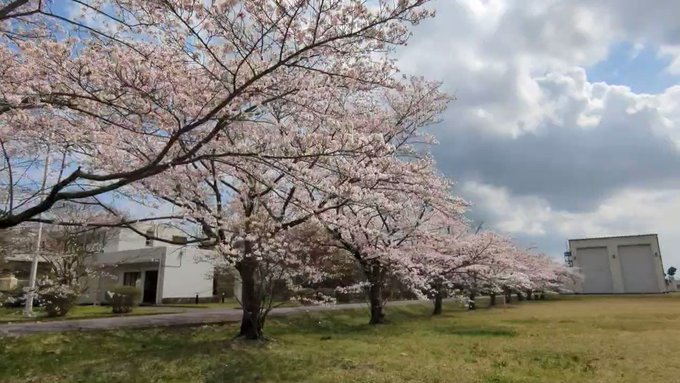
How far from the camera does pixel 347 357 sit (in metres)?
9.84

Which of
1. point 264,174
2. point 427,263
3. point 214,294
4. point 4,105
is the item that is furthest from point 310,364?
point 214,294

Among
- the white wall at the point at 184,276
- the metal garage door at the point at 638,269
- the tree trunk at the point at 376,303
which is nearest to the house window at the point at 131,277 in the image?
the white wall at the point at 184,276

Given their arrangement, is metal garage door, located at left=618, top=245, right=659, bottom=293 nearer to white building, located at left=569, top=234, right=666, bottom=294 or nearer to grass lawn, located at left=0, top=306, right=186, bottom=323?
white building, located at left=569, top=234, right=666, bottom=294

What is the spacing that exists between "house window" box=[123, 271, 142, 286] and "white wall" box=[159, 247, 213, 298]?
139 inches

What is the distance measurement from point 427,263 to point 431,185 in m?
5.74

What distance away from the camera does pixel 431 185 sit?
477 inches

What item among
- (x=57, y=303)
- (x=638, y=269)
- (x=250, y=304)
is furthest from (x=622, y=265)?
(x=57, y=303)

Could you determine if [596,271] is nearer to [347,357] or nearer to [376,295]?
[376,295]

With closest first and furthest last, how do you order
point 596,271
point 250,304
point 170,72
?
point 170,72 < point 250,304 < point 596,271

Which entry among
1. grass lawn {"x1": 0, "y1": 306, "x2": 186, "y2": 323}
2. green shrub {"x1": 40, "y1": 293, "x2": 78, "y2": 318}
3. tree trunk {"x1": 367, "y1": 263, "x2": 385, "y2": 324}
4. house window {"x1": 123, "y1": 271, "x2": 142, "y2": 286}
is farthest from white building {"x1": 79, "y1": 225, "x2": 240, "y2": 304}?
tree trunk {"x1": 367, "y1": 263, "x2": 385, "y2": 324}

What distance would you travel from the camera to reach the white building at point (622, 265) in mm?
61219

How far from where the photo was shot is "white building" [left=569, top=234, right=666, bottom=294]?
61.2m

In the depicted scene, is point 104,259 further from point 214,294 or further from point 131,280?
point 214,294

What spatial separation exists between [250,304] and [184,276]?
23.4m
